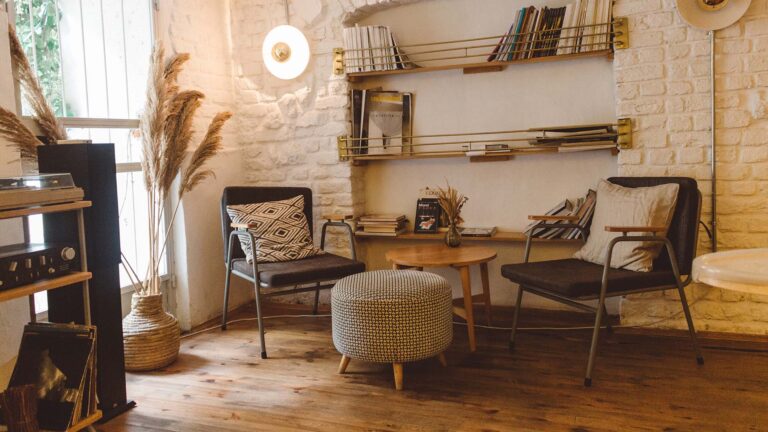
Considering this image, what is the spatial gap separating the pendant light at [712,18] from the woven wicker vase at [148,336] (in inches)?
114

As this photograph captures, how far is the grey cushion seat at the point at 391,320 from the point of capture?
9.18ft

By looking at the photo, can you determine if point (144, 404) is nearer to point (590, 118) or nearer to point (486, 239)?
point (486, 239)

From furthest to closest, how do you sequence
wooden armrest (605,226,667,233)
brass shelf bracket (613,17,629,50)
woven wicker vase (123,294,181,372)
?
brass shelf bracket (613,17,629,50)
woven wicker vase (123,294,181,372)
wooden armrest (605,226,667,233)

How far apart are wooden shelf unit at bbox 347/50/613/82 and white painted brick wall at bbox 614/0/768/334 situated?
18 cm

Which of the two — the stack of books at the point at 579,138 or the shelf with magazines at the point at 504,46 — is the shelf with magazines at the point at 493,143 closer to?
the stack of books at the point at 579,138

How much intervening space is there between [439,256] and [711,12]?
1.90 m

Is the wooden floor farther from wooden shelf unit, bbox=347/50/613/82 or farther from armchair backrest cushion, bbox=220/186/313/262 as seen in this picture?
wooden shelf unit, bbox=347/50/613/82

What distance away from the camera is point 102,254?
263 centimetres

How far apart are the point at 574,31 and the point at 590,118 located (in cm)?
53

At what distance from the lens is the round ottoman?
9.18ft

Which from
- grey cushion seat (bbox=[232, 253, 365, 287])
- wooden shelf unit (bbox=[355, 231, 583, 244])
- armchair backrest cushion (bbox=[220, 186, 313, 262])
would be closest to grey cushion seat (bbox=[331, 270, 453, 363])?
grey cushion seat (bbox=[232, 253, 365, 287])

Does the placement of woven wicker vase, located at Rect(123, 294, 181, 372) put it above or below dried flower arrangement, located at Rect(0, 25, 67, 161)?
below

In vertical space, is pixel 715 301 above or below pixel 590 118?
below

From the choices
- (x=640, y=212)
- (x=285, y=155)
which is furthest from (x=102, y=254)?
(x=640, y=212)
